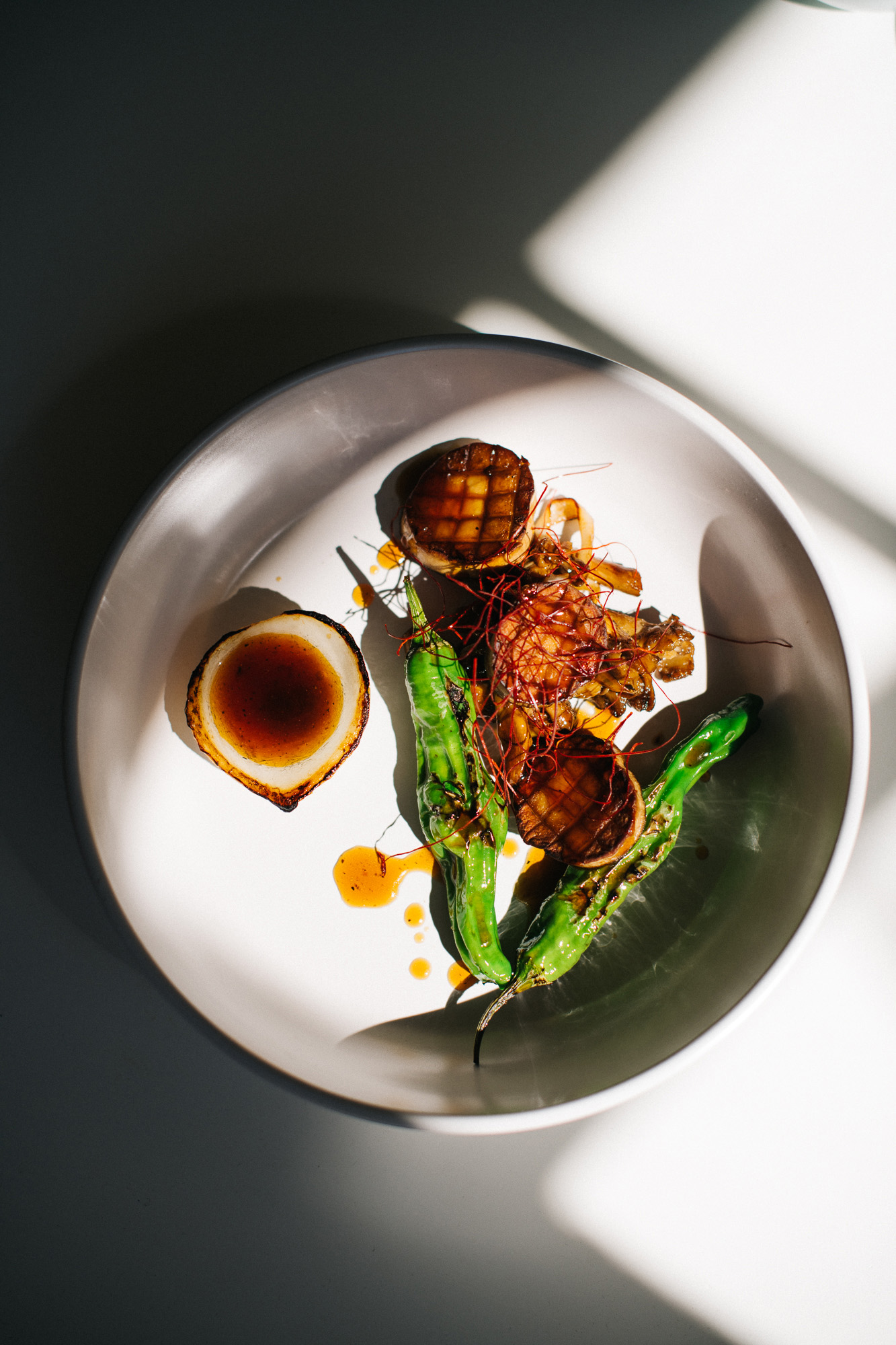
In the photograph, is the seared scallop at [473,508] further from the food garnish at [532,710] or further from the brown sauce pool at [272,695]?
the brown sauce pool at [272,695]

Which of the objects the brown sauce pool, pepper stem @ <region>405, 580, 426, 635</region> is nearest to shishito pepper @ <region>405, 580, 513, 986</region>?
pepper stem @ <region>405, 580, 426, 635</region>

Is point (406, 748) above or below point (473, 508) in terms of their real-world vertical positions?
below

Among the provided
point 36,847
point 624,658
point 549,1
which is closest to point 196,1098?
point 36,847

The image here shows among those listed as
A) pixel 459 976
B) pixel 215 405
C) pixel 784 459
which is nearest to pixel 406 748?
pixel 459 976

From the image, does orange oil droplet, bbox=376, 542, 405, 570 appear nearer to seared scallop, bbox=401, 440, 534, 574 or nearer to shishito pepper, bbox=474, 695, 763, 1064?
seared scallop, bbox=401, 440, 534, 574

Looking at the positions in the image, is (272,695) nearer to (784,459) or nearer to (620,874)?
(620,874)

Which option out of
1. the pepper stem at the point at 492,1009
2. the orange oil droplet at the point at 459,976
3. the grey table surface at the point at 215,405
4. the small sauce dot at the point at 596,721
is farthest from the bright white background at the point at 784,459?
the small sauce dot at the point at 596,721
